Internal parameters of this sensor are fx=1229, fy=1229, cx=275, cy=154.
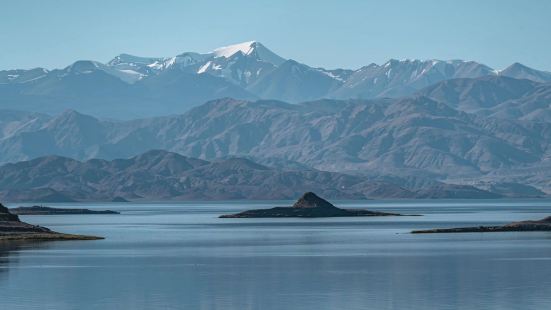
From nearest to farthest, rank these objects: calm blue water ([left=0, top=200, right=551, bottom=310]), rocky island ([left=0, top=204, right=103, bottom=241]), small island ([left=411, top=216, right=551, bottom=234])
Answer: calm blue water ([left=0, top=200, right=551, bottom=310]) < rocky island ([left=0, top=204, right=103, bottom=241]) < small island ([left=411, top=216, right=551, bottom=234])

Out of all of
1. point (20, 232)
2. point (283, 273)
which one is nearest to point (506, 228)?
point (20, 232)

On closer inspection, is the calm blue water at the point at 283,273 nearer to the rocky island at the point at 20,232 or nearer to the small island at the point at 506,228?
the rocky island at the point at 20,232

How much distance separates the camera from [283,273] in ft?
349

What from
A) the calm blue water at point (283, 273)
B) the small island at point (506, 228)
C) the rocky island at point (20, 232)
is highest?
the small island at point (506, 228)

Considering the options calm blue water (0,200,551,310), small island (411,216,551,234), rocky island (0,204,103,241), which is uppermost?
small island (411,216,551,234)

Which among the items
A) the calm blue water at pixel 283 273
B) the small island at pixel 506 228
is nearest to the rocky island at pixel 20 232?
the calm blue water at pixel 283 273

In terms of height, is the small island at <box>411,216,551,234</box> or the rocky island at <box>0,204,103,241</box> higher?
the small island at <box>411,216,551,234</box>

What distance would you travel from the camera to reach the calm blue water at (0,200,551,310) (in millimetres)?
82500

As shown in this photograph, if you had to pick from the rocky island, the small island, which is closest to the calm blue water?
the rocky island

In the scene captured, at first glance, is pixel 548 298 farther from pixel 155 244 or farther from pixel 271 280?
pixel 155 244

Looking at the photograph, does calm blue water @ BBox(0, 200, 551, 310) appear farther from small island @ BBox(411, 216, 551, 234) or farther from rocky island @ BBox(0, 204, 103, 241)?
small island @ BBox(411, 216, 551, 234)

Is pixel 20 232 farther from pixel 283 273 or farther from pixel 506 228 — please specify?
pixel 506 228

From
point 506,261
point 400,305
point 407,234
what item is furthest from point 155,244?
point 400,305

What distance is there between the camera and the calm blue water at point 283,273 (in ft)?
271
